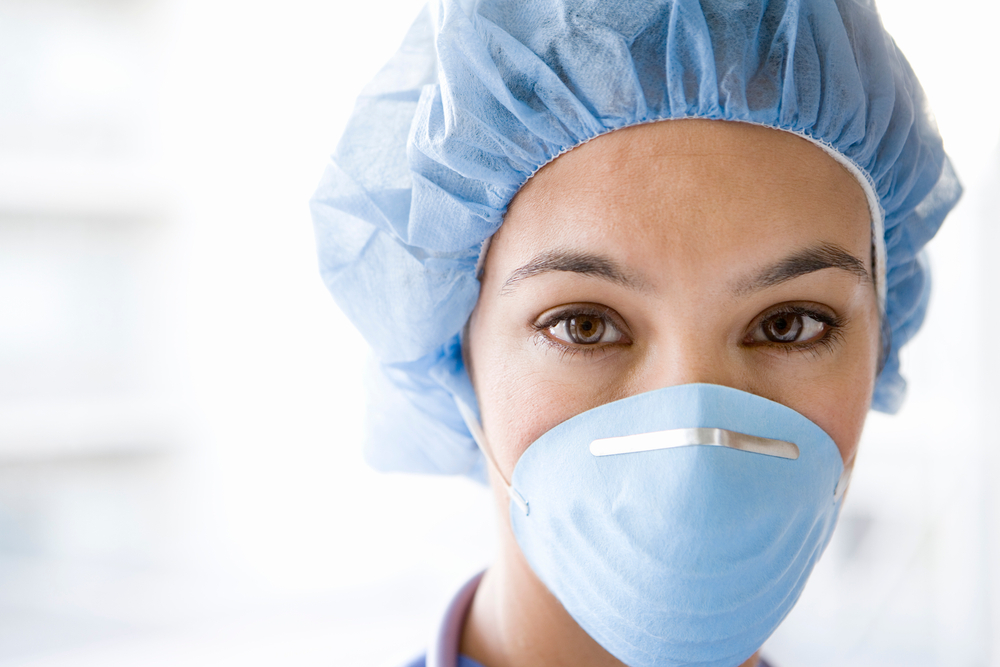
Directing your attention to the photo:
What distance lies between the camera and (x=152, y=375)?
229cm

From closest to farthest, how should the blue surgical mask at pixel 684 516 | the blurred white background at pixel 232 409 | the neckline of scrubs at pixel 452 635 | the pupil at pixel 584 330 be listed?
the blue surgical mask at pixel 684 516 → the pupil at pixel 584 330 → the neckline of scrubs at pixel 452 635 → the blurred white background at pixel 232 409

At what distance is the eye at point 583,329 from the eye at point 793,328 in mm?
173

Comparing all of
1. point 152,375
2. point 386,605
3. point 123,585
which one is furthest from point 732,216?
point 123,585

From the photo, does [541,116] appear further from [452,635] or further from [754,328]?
[452,635]

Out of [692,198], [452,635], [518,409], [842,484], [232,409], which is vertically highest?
[692,198]

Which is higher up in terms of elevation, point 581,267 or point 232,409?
point 581,267

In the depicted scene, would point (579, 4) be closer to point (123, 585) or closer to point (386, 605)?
point (386, 605)

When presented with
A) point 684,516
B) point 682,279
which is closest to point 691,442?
point 684,516

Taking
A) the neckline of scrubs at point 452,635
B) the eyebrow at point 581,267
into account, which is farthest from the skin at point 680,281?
the neckline of scrubs at point 452,635

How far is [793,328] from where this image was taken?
2.90 feet

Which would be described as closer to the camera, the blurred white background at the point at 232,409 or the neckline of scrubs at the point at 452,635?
the neckline of scrubs at the point at 452,635

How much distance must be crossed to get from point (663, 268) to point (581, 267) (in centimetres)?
9

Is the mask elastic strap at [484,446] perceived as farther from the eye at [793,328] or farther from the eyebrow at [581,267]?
the eye at [793,328]

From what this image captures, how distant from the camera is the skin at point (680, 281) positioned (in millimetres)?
792
